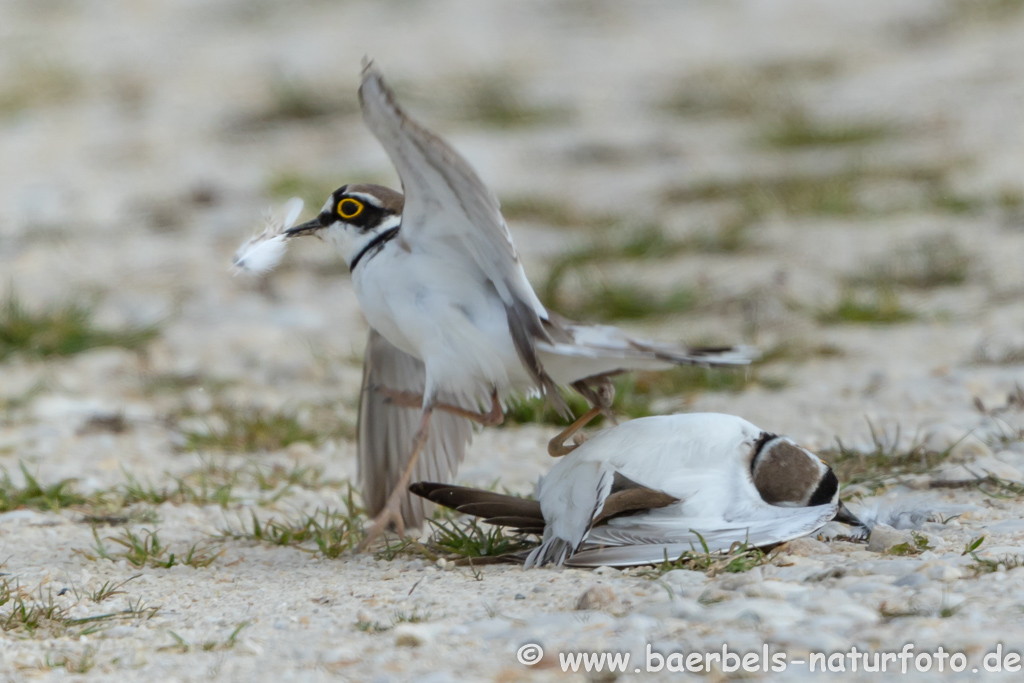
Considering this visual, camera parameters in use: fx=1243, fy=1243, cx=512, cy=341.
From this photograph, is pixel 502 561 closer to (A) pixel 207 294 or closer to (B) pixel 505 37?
(A) pixel 207 294

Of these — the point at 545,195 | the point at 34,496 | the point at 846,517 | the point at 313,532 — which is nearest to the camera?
the point at 846,517

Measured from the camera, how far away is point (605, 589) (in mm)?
2525

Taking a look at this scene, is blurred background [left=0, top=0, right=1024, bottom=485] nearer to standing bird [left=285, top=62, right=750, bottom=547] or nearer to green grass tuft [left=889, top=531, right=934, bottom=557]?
standing bird [left=285, top=62, right=750, bottom=547]

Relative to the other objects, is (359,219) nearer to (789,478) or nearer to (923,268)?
(789,478)

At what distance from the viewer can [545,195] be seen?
7895 mm

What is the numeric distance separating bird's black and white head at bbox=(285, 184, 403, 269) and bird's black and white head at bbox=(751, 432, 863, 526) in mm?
1094

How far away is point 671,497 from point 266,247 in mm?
1280

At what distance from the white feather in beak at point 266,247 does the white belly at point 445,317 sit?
0.37 m

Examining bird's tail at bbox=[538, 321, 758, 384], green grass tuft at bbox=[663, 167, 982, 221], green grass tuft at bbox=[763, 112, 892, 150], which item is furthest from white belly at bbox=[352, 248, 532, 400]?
green grass tuft at bbox=[763, 112, 892, 150]

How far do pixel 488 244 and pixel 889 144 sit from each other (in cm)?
641

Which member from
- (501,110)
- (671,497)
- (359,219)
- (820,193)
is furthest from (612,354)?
(501,110)

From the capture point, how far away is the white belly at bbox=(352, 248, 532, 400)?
3.01m

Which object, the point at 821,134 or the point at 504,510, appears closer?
the point at 504,510

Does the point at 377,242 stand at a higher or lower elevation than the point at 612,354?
higher
